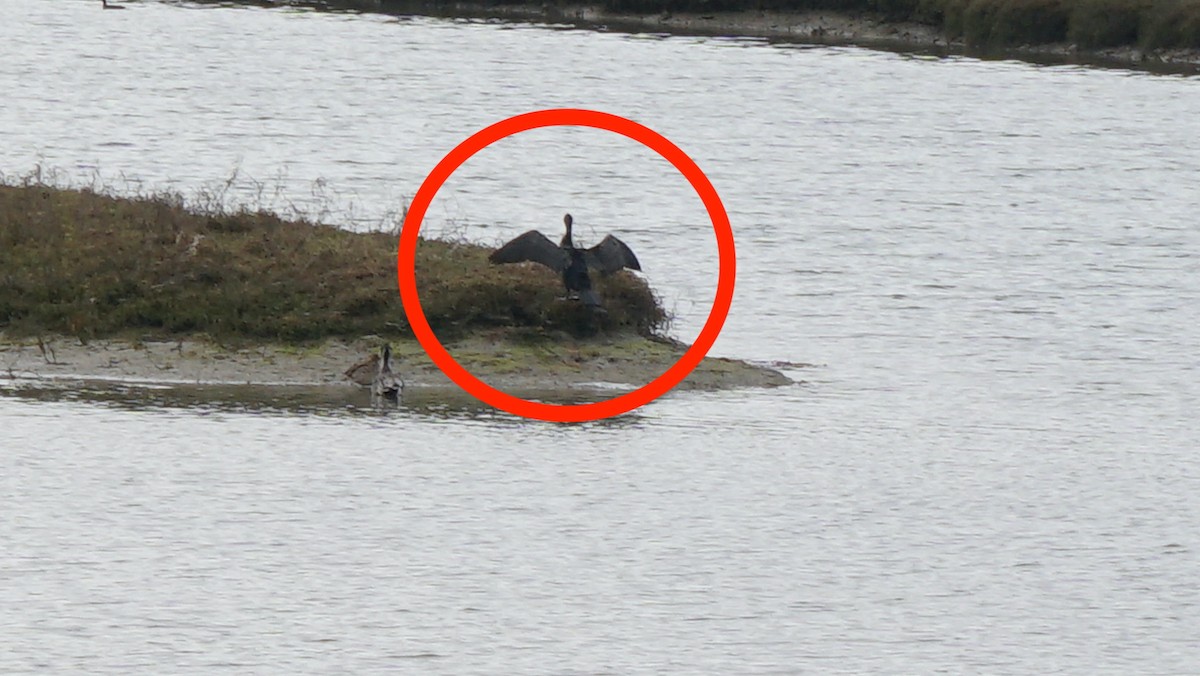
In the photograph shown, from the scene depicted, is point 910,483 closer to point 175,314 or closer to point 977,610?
point 977,610

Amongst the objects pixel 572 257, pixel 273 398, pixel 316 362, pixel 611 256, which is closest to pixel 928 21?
pixel 572 257

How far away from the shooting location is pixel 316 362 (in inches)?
888

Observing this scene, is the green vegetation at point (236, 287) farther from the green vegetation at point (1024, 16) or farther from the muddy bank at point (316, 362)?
the green vegetation at point (1024, 16)

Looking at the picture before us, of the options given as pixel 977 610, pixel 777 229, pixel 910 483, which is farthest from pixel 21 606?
pixel 777 229

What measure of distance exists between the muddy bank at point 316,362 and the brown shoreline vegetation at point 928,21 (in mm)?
52140

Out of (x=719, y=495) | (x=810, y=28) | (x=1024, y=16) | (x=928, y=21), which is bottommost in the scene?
(x=719, y=495)

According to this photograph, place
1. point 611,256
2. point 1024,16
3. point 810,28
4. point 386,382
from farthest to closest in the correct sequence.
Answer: point 810,28, point 1024,16, point 611,256, point 386,382

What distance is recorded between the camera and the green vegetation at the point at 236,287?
2273cm

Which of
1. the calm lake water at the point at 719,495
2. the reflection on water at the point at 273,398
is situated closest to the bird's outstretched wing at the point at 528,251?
the reflection on water at the point at 273,398

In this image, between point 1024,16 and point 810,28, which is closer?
point 1024,16

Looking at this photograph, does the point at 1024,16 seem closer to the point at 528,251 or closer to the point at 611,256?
the point at 611,256

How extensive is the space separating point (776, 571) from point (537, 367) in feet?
21.6

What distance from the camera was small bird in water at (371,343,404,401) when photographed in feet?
69.6

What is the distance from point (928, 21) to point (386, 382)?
61.6m
